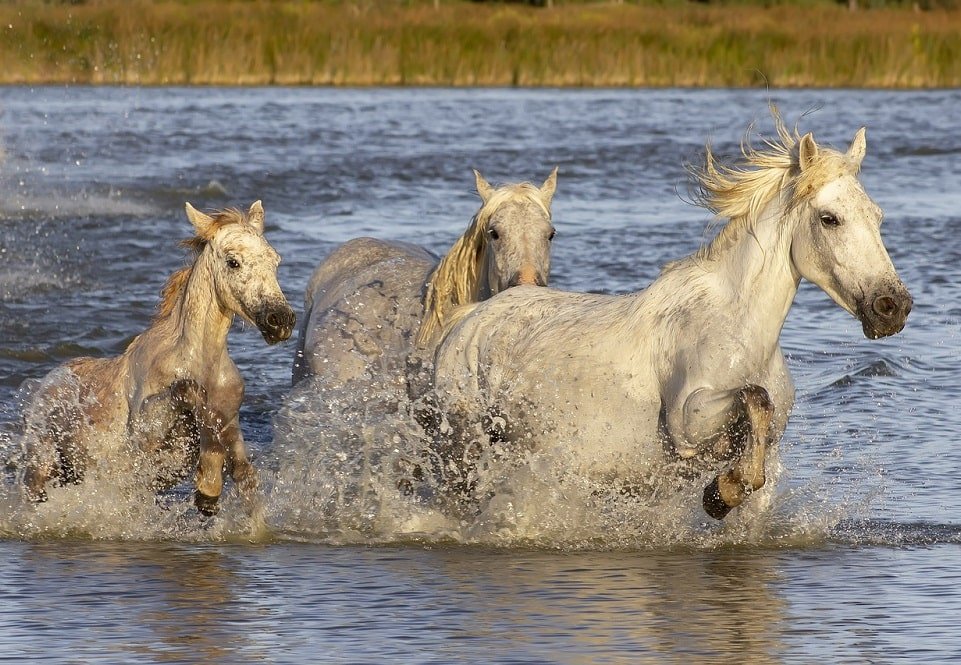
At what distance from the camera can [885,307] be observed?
5.85 meters

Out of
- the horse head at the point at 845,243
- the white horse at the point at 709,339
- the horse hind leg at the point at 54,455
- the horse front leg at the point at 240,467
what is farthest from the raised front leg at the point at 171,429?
the horse head at the point at 845,243

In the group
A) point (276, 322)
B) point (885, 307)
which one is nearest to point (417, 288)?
point (276, 322)

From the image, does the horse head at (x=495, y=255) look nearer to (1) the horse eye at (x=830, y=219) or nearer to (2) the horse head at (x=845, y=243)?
(2) the horse head at (x=845, y=243)

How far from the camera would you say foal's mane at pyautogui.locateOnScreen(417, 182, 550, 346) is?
25.4ft

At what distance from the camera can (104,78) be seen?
34.8 metres

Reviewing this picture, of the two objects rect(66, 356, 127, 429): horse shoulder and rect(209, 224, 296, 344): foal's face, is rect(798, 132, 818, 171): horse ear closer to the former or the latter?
rect(209, 224, 296, 344): foal's face

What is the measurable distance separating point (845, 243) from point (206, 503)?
2.61 meters

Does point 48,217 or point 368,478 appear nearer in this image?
point 368,478

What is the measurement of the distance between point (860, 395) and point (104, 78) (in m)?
27.2

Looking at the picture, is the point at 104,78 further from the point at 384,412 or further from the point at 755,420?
the point at 755,420

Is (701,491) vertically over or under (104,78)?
under

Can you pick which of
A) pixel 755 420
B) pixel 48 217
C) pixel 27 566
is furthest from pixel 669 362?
pixel 48 217

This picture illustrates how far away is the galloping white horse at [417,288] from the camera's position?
7.62 m

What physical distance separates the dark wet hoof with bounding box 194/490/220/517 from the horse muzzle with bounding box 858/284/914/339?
8.41ft
